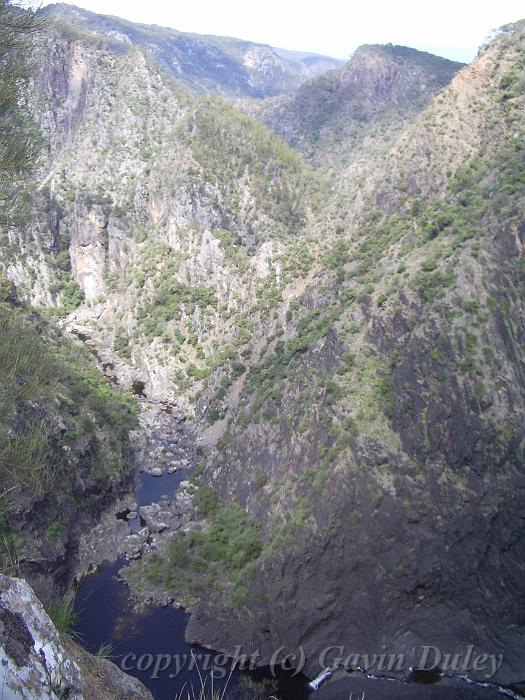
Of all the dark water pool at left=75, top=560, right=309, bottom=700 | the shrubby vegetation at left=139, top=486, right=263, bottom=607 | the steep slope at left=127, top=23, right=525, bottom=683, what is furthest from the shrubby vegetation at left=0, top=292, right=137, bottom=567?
Result: the steep slope at left=127, top=23, right=525, bottom=683

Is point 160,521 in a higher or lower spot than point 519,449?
lower

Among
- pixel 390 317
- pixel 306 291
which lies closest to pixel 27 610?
pixel 390 317

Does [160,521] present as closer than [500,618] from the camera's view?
No

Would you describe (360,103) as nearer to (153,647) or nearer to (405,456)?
(405,456)

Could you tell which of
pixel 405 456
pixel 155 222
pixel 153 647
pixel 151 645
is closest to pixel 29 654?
pixel 153 647

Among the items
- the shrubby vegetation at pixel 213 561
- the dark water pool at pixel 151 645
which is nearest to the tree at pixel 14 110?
the dark water pool at pixel 151 645

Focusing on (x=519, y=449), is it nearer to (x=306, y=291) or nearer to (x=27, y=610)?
(x=306, y=291)

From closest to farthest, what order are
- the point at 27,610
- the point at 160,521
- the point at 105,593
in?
the point at 27,610 < the point at 105,593 < the point at 160,521
